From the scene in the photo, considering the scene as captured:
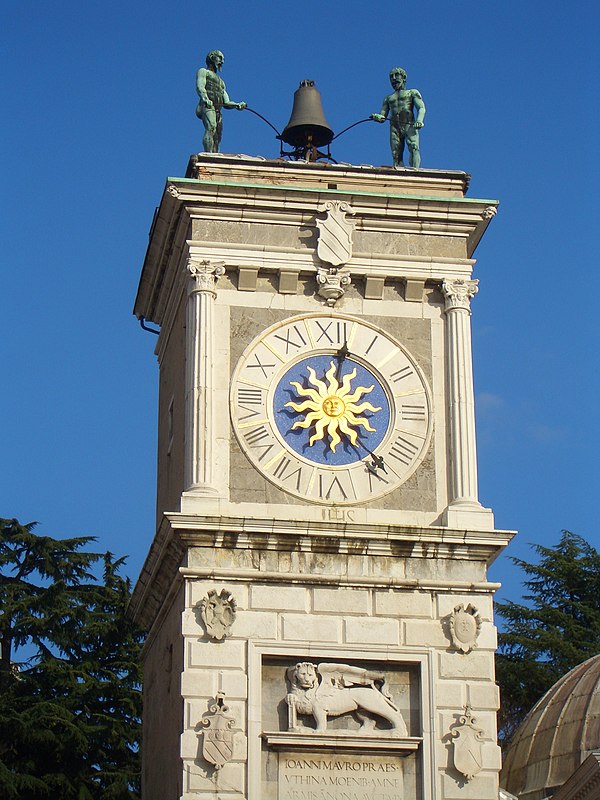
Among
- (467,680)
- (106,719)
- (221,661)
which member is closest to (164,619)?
(221,661)

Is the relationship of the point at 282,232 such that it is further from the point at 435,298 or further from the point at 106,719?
the point at 106,719

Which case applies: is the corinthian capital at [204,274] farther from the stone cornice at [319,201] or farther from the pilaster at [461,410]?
the pilaster at [461,410]

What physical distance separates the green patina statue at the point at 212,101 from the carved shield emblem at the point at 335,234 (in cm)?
233

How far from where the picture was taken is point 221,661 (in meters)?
25.3

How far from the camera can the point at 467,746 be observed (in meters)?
25.4

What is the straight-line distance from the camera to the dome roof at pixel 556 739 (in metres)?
32.0

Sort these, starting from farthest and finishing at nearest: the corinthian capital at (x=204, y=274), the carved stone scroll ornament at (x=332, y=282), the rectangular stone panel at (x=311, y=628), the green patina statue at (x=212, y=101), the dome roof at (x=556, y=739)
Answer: the dome roof at (x=556, y=739) → the green patina statue at (x=212, y=101) → the carved stone scroll ornament at (x=332, y=282) → the corinthian capital at (x=204, y=274) → the rectangular stone panel at (x=311, y=628)

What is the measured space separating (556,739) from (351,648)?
802 cm

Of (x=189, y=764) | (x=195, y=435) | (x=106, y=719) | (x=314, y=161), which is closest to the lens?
(x=189, y=764)

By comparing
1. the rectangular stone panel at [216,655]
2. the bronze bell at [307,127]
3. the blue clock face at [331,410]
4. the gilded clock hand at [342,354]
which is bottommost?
the rectangular stone panel at [216,655]

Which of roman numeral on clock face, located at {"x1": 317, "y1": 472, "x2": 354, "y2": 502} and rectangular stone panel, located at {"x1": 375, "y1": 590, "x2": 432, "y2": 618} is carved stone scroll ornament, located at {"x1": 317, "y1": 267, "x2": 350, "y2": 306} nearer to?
roman numeral on clock face, located at {"x1": 317, "y1": 472, "x2": 354, "y2": 502}

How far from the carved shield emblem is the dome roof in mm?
9075

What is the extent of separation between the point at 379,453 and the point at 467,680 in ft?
10.9

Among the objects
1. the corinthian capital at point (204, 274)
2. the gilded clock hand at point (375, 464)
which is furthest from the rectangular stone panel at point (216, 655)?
the corinthian capital at point (204, 274)
